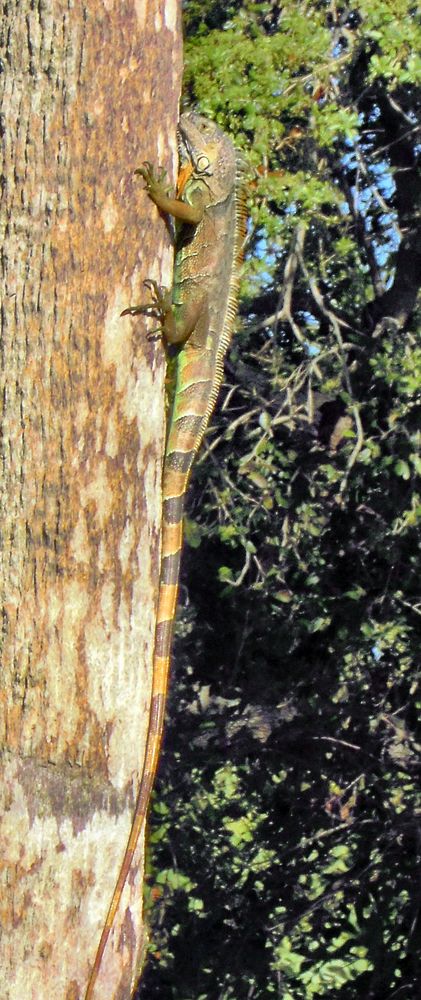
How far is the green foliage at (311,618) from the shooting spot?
6203 millimetres

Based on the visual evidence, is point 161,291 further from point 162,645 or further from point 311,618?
point 311,618

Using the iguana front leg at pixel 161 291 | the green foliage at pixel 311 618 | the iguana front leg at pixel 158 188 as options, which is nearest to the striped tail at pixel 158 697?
the iguana front leg at pixel 161 291

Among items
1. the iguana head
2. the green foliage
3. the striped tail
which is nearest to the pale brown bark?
the striped tail

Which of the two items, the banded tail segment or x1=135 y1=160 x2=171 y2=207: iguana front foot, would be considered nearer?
the banded tail segment

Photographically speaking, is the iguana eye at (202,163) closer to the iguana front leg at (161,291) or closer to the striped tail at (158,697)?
the iguana front leg at (161,291)

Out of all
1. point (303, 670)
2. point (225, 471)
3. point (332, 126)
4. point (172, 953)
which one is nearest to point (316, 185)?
point (332, 126)

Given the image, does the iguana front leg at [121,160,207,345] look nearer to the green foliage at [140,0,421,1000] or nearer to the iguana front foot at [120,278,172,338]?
the iguana front foot at [120,278,172,338]

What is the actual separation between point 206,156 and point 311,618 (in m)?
3.03

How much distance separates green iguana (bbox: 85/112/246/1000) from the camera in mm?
3375

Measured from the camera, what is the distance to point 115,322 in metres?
2.79

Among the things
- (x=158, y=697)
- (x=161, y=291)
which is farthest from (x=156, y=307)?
(x=158, y=697)

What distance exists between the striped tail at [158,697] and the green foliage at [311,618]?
2792 millimetres

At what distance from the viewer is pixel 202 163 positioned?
3969 mm

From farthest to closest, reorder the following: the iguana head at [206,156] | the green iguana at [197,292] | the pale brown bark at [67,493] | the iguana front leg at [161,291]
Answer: the iguana head at [206,156] < the green iguana at [197,292] < the iguana front leg at [161,291] < the pale brown bark at [67,493]
